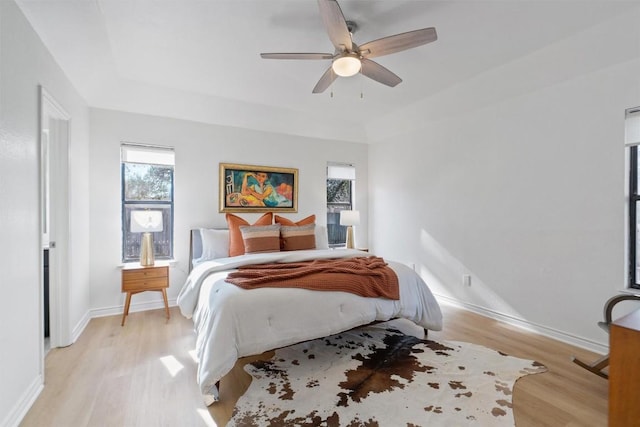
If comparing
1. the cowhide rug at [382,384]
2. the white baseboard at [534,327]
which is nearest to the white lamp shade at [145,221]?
the cowhide rug at [382,384]

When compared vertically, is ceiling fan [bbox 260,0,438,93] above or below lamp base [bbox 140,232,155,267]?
above

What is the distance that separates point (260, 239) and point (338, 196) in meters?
2.13

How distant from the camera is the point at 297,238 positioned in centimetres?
375

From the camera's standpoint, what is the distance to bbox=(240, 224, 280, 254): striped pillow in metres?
3.50

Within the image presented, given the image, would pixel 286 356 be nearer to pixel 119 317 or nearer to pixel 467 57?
pixel 119 317

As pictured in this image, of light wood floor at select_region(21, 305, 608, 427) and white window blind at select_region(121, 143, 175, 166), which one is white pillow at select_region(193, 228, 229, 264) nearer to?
light wood floor at select_region(21, 305, 608, 427)

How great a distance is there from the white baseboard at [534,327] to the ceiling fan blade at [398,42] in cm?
294

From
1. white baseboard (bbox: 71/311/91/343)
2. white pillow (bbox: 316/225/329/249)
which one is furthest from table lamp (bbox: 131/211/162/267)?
white pillow (bbox: 316/225/329/249)

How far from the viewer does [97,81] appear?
120 inches

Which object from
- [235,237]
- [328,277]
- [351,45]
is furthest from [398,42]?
[235,237]

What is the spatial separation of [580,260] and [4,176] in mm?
4387

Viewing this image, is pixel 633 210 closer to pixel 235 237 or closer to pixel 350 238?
pixel 350 238

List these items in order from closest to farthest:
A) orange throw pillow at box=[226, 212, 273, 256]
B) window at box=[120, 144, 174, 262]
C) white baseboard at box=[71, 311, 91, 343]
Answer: white baseboard at box=[71, 311, 91, 343] → orange throw pillow at box=[226, 212, 273, 256] → window at box=[120, 144, 174, 262]

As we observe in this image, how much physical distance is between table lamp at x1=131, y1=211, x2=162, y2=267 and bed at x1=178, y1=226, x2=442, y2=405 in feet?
3.23
